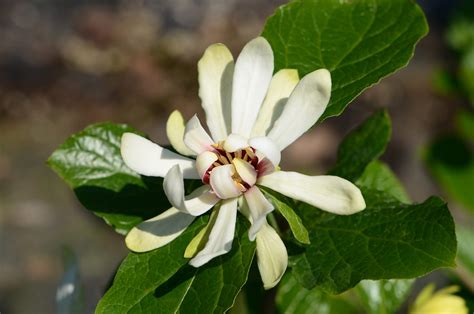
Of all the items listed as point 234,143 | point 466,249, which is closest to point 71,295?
point 234,143

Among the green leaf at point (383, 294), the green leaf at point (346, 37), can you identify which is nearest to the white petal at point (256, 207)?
the green leaf at point (346, 37)

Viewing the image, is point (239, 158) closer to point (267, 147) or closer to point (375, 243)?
point (267, 147)

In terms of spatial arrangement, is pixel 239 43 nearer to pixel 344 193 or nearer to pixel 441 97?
pixel 441 97

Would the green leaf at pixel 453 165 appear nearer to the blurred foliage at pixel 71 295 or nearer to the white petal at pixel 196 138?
the blurred foliage at pixel 71 295

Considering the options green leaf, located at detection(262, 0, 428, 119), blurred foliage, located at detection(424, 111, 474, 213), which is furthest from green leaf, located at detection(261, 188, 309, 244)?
blurred foliage, located at detection(424, 111, 474, 213)

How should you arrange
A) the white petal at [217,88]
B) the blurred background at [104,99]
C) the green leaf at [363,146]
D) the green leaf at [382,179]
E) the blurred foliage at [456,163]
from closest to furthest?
the white petal at [217,88] → the green leaf at [363,146] → the green leaf at [382,179] → the blurred foliage at [456,163] → the blurred background at [104,99]
